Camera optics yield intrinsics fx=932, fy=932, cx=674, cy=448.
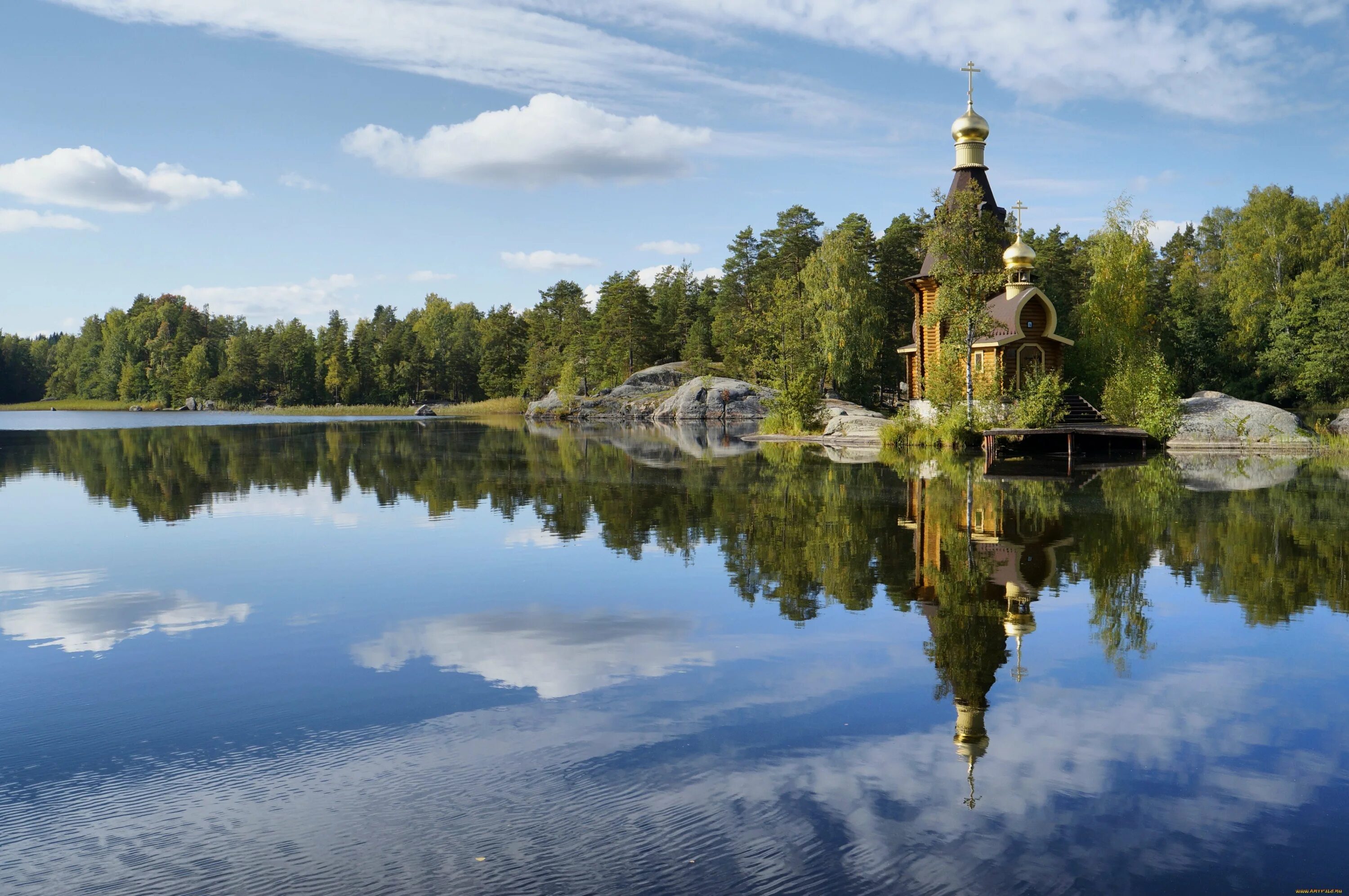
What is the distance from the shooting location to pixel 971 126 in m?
42.9

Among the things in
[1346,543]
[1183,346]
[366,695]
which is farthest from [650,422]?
[366,695]

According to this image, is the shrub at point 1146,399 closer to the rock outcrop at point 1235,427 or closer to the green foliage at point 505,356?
the rock outcrop at point 1235,427

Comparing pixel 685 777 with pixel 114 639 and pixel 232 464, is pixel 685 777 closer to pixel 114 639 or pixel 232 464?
pixel 114 639

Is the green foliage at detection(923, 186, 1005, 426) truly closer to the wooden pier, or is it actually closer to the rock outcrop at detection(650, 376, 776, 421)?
the wooden pier

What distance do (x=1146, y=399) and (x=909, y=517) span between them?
2350 cm

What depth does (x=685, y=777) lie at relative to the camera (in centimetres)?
606

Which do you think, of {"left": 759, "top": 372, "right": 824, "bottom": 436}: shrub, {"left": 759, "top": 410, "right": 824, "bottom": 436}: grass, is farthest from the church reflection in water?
{"left": 759, "top": 410, "right": 824, "bottom": 436}: grass

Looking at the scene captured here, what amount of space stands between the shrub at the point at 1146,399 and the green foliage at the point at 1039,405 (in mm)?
3435

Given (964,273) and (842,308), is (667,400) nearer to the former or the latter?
(842,308)

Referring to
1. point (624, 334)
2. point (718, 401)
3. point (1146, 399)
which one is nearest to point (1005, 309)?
point (1146, 399)

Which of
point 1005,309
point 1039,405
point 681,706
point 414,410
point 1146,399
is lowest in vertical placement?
point 681,706

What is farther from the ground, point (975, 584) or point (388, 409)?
point (388, 409)

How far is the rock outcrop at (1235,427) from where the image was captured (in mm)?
35312

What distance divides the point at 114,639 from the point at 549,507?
1069cm
